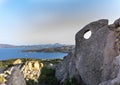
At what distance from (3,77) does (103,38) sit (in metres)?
9.27

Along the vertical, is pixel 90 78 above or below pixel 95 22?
below

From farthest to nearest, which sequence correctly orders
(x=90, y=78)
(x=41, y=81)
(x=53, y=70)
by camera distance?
(x=53, y=70) < (x=41, y=81) < (x=90, y=78)

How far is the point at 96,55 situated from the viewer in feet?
79.3

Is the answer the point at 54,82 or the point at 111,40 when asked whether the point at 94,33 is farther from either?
the point at 54,82

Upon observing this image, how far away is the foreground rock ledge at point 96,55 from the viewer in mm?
21703

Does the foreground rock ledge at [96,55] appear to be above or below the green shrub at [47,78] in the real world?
above

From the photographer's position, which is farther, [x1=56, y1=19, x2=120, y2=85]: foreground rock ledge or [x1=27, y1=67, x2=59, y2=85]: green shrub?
[x1=27, y1=67, x2=59, y2=85]: green shrub

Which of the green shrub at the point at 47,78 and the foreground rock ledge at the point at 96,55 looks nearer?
the foreground rock ledge at the point at 96,55

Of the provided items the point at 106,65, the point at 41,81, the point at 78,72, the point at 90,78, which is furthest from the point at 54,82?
the point at 106,65

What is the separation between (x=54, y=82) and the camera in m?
29.7

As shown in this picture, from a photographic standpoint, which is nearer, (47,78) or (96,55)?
(96,55)

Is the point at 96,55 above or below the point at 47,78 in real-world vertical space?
above

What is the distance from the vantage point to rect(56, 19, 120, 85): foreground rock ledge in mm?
21703

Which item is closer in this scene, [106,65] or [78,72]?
[106,65]
